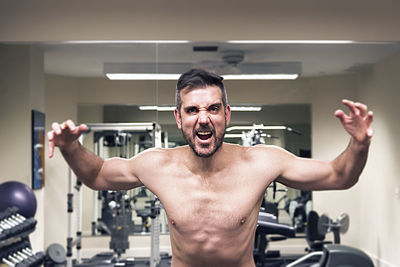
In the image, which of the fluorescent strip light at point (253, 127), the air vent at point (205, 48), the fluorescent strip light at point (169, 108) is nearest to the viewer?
the fluorescent strip light at point (253, 127)

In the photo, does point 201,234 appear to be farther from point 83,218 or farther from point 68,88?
point 83,218

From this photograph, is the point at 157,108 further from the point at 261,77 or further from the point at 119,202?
the point at 119,202

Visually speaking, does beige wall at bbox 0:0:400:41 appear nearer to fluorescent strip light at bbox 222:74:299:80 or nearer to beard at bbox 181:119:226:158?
fluorescent strip light at bbox 222:74:299:80

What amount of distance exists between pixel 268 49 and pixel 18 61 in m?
2.02

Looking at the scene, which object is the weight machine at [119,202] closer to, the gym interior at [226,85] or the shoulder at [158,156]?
the gym interior at [226,85]

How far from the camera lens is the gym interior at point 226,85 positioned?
13.8 ft

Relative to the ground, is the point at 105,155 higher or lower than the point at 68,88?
lower

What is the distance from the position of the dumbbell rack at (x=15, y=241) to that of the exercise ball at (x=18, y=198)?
0.05 meters

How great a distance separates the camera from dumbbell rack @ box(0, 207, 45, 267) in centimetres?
378

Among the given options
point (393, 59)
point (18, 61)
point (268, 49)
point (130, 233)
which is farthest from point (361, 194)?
point (18, 61)

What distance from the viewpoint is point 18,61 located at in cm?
455

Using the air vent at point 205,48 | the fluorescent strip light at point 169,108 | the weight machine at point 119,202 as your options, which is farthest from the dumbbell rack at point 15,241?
the air vent at point 205,48

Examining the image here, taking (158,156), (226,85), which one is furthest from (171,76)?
(158,156)

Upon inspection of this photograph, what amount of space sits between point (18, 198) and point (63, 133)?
→ 279cm
